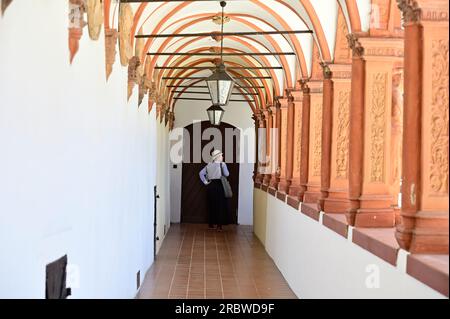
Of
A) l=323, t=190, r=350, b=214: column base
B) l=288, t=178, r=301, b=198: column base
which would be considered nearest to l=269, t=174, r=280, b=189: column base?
l=288, t=178, r=301, b=198: column base

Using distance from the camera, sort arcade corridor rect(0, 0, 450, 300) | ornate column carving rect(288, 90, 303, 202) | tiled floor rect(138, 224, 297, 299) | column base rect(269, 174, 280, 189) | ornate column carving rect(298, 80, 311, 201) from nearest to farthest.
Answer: arcade corridor rect(0, 0, 450, 300) < tiled floor rect(138, 224, 297, 299) < ornate column carving rect(298, 80, 311, 201) < ornate column carving rect(288, 90, 303, 202) < column base rect(269, 174, 280, 189)

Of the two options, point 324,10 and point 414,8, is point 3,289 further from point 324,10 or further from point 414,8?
point 324,10

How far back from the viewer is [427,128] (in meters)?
4.65

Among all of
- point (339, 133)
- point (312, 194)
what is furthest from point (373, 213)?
point (312, 194)

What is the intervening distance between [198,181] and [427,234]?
1802 centimetres

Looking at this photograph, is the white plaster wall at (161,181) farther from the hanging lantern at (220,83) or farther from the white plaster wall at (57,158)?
the white plaster wall at (57,158)

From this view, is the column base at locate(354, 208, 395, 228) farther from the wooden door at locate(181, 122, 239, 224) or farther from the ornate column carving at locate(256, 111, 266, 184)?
the wooden door at locate(181, 122, 239, 224)

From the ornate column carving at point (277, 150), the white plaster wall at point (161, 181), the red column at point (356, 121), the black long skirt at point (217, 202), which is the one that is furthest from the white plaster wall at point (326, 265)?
the black long skirt at point (217, 202)

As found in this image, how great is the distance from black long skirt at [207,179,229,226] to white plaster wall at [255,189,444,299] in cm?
612

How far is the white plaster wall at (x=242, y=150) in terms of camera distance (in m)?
22.0

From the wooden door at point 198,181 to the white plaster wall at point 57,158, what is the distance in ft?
45.2

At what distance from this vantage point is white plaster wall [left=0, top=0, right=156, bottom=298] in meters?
3.71

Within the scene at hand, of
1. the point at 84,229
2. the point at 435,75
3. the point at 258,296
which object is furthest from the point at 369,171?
the point at 258,296

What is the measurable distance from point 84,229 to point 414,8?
10.4 feet
